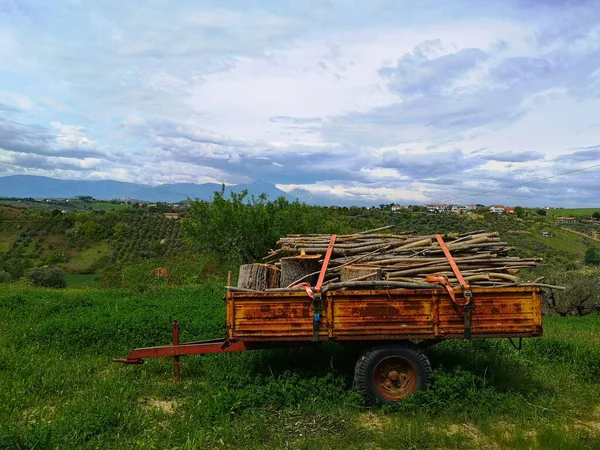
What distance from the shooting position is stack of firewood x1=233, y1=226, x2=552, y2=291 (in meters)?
6.05

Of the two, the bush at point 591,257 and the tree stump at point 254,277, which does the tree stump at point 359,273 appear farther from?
the bush at point 591,257

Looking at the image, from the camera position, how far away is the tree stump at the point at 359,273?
6.03m

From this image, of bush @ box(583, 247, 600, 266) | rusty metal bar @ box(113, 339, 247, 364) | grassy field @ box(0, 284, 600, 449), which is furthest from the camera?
bush @ box(583, 247, 600, 266)

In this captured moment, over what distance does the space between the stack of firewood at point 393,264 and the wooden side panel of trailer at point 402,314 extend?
0.21 m

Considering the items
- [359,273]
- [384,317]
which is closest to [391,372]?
[384,317]

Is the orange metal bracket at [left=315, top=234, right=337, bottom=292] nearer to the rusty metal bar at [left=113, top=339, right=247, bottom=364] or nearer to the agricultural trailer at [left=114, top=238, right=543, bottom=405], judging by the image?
the agricultural trailer at [left=114, top=238, right=543, bottom=405]

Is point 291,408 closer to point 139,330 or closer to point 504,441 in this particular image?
point 504,441

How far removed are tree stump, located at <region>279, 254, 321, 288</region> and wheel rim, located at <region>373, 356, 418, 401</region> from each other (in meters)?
1.52

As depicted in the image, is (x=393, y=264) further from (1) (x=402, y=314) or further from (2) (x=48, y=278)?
(2) (x=48, y=278)

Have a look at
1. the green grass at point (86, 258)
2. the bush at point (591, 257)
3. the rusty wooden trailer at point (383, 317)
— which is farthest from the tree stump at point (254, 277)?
the green grass at point (86, 258)

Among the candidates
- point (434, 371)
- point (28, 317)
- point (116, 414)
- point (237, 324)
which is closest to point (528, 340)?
point (434, 371)

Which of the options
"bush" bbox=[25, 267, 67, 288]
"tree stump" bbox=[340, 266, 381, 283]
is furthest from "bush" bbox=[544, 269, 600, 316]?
"bush" bbox=[25, 267, 67, 288]

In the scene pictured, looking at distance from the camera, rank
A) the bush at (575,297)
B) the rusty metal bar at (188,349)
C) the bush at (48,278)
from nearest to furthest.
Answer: the rusty metal bar at (188,349), the bush at (575,297), the bush at (48,278)

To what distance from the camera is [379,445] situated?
476cm
